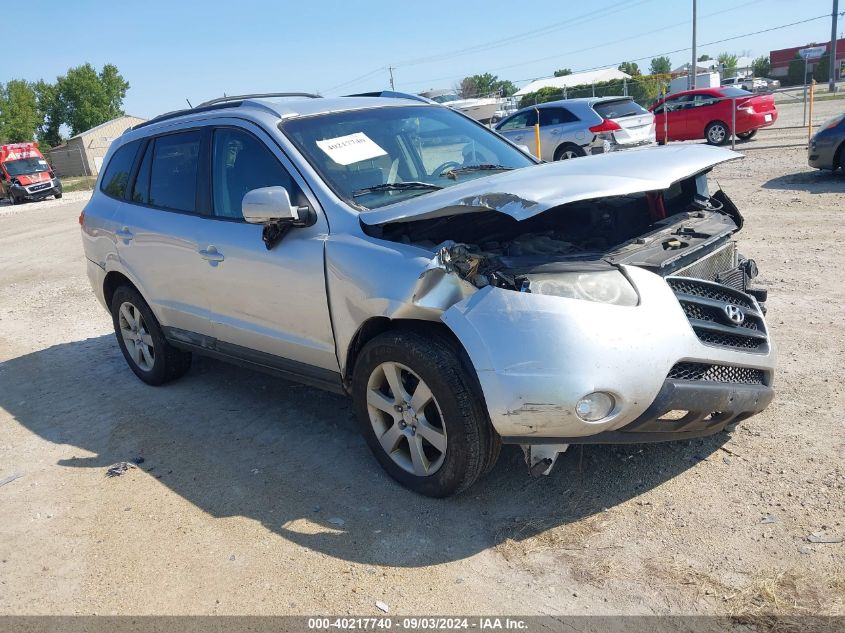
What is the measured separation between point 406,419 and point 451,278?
76cm

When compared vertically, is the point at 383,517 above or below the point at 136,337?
below

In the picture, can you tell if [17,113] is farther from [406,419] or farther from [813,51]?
[406,419]

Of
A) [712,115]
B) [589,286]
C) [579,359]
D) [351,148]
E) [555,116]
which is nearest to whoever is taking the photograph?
[579,359]

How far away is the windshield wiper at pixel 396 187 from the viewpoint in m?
3.94

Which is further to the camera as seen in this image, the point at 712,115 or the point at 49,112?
the point at 49,112

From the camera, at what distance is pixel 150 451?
4.61 metres

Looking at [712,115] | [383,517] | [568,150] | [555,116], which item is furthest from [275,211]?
[712,115]

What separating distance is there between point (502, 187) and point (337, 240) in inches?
35.4

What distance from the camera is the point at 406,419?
3543 millimetres

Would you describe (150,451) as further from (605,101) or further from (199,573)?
(605,101)

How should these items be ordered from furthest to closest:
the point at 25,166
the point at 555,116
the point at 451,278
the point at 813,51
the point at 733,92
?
1. the point at 813,51
2. the point at 25,166
3. the point at 733,92
4. the point at 555,116
5. the point at 451,278

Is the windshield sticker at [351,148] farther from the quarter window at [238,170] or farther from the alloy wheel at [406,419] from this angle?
the alloy wheel at [406,419]

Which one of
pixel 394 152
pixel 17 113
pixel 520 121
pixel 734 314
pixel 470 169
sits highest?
pixel 17 113

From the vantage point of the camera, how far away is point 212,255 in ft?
14.8
